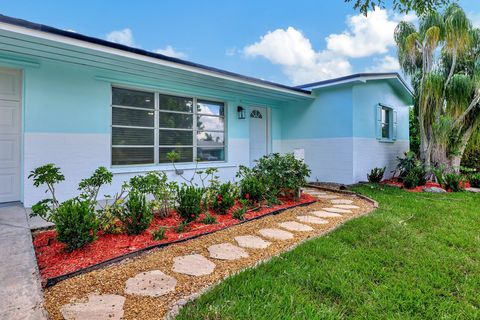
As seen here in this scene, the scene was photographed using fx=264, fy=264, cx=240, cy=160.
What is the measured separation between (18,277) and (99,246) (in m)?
0.89

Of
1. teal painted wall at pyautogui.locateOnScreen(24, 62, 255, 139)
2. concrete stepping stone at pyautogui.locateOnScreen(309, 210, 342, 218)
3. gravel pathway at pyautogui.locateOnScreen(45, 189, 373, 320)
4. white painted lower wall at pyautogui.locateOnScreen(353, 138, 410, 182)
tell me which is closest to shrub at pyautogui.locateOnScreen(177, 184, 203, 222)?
gravel pathway at pyautogui.locateOnScreen(45, 189, 373, 320)

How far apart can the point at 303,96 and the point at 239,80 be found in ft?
9.12

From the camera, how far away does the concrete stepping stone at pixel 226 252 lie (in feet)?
9.39

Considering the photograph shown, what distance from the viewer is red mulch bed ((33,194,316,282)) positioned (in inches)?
98.8

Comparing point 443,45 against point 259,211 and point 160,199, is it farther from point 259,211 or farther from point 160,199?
point 160,199

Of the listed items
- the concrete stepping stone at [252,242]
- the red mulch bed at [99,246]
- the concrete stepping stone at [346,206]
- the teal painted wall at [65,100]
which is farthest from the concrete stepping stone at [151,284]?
the concrete stepping stone at [346,206]

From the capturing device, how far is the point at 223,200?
434cm

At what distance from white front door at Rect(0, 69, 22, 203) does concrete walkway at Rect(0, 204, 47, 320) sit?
5.45ft

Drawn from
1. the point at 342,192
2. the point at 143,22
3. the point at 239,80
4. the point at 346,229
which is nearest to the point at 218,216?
the point at 346,229

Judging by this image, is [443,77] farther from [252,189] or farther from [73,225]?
[73,225]

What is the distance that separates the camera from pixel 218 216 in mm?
4305

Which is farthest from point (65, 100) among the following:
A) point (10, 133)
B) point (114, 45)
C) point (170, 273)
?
point (170, 273)

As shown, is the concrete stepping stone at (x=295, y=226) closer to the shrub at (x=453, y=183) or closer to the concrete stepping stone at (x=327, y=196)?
the concrete stepping stone at (x=327, y=196)

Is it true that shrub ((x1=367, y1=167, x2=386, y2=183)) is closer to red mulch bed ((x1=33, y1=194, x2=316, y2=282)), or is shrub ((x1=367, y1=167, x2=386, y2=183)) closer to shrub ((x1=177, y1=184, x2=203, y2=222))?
red mulch bed ((x1=33, y1=194, x2=316, y2=282))
